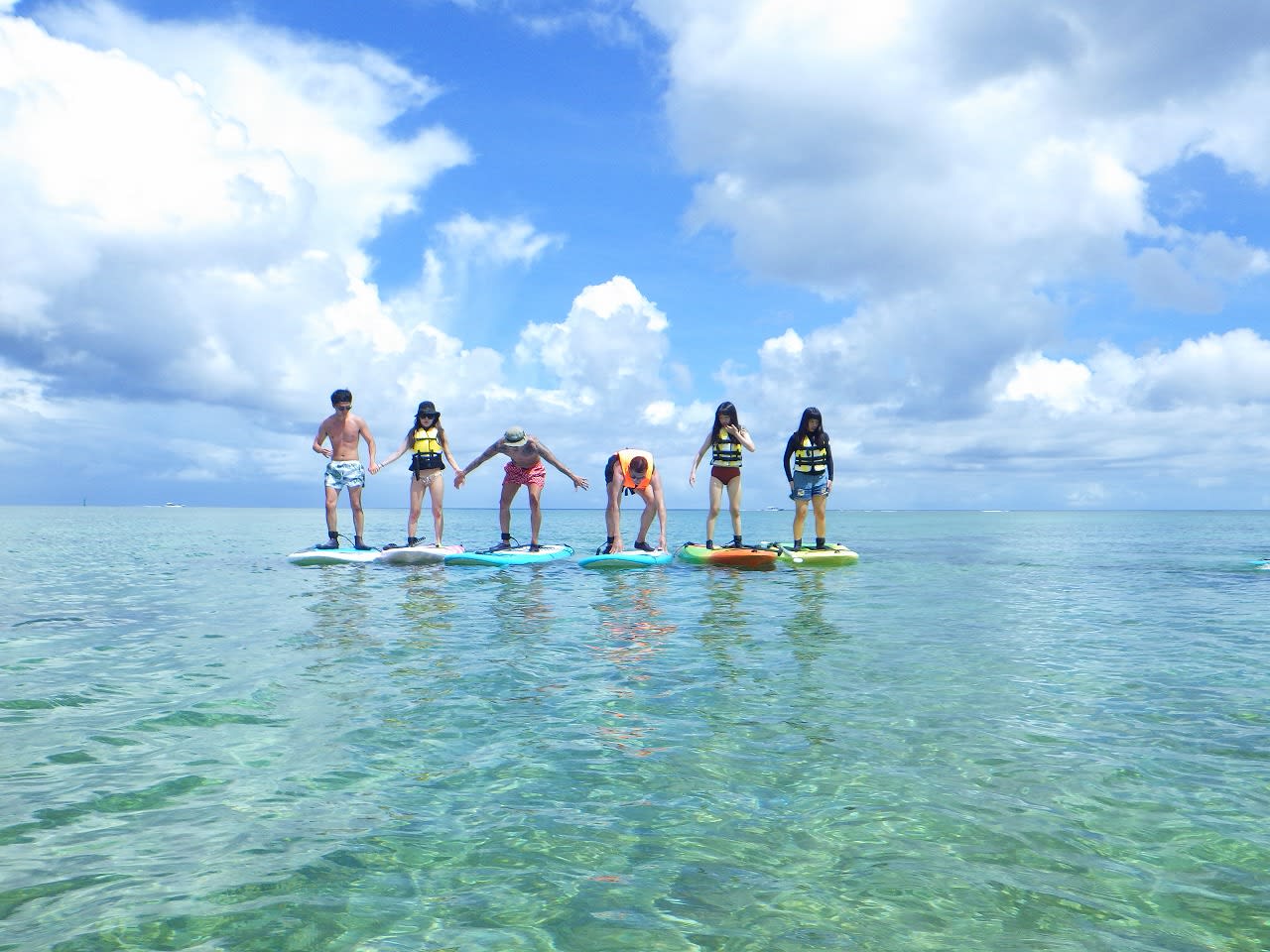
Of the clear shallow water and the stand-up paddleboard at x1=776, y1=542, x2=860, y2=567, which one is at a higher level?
the stand-up paddleboard at x1=776, y1=542, x2=860, y2=567

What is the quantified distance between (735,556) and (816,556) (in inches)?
114

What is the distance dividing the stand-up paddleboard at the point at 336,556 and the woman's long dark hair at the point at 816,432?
10366 millimetres

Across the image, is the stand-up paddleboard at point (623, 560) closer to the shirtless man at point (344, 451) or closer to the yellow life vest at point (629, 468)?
the yellow life vest at point (629, 468)

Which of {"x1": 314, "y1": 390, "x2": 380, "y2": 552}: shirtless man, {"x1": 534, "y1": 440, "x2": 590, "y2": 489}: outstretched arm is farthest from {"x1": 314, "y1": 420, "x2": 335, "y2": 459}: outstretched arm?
{"x1": 534, "y1": 440, "x2": 590, "y2": 489}: outstretched arm

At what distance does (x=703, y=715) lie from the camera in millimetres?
6285

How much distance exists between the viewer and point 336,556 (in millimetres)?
19062

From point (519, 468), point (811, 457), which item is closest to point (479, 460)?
point (519, 468)

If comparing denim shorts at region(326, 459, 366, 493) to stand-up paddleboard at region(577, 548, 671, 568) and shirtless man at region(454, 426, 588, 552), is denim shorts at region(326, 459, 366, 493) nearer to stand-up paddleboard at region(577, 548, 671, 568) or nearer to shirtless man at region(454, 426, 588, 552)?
shirtless man at region(454, 426, 588, 552)

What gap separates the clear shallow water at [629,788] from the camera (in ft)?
11.0

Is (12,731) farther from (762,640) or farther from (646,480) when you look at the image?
(646,480)

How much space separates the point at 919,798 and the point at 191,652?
7857mm

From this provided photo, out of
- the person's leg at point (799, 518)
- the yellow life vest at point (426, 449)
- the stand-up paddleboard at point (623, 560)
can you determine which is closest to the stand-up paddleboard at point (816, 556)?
A: the person's leg at point (799, 518)

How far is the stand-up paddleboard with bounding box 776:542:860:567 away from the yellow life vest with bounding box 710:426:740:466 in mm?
2789

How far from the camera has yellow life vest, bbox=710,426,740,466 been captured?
1853 centimetres
